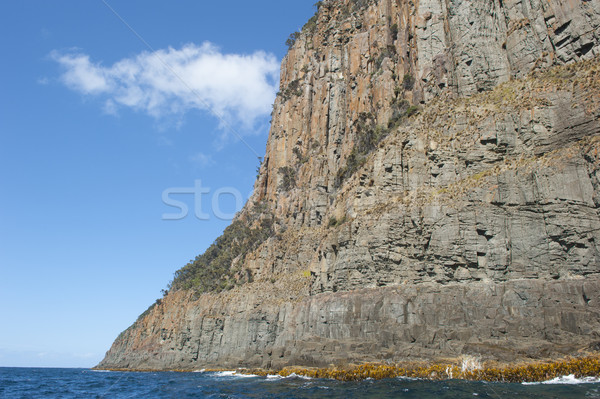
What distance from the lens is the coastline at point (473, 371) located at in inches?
1028

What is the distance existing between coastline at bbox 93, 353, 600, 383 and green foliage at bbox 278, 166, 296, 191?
46684mm

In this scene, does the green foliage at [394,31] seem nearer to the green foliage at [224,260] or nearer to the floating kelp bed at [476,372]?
the green foliage at [224,260]

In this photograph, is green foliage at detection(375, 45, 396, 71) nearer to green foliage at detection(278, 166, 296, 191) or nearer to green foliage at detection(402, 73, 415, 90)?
green foliage at detection(402, 73, 415, 90)

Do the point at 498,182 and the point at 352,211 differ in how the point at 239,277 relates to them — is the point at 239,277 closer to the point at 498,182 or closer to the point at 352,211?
the point at 352,211

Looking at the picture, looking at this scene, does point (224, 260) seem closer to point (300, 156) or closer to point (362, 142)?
point (300, 156)

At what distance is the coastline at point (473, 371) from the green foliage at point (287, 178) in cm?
4668

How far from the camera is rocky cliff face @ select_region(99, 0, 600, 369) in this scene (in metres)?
33.2

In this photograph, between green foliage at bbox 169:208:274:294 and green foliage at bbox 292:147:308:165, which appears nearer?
green foliage at bbox 292:147:308:165

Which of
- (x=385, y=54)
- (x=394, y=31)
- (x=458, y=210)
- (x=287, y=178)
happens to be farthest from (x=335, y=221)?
(x=394, y=31)

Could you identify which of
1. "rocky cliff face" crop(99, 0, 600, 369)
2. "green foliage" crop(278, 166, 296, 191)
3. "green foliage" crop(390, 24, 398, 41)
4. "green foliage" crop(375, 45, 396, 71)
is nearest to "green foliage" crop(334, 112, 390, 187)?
"rocky cliff face" crop(99, 0, 600, 369)

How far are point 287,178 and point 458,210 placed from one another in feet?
150

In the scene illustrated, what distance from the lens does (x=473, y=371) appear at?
93.4 ft

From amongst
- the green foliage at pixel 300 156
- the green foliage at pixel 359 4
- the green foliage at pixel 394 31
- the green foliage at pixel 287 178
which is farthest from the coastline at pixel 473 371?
the green foliage at pixel 359 4

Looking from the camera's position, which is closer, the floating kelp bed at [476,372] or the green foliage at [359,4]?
the floating kelp bed at [476,372]
